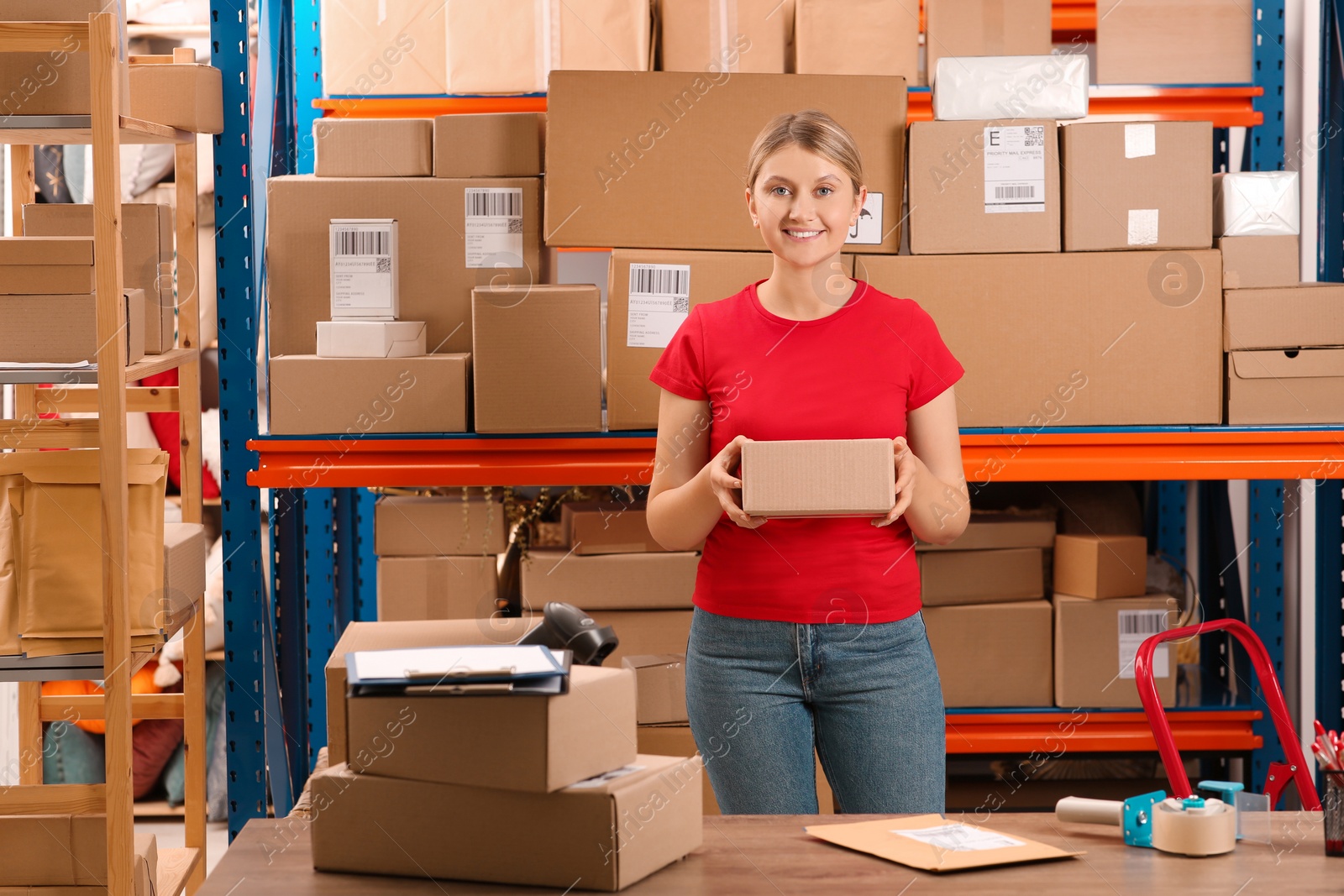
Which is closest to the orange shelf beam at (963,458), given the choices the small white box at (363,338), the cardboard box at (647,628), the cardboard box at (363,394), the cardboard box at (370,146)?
the cardboard box at (363,394)

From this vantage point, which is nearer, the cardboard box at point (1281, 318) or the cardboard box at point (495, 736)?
the cardboard box at point (495, 736)

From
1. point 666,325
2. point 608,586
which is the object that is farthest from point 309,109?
point 608,586

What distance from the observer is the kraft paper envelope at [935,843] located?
1.28m

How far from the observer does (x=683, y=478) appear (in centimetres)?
175

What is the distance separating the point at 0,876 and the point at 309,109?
1822 millimetres

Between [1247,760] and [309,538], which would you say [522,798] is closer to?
[309,538]

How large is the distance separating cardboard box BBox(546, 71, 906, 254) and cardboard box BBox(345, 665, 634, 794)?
1335 mm

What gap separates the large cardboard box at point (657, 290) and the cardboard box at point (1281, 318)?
0.92 metres

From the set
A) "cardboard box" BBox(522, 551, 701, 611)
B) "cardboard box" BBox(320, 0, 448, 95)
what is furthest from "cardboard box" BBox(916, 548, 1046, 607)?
"cardboard box" BBox(320, 0, 448, 95)

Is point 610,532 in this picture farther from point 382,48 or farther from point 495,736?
point 495,736

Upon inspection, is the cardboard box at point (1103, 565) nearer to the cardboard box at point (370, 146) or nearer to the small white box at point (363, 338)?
the small white box at point (363, 338)

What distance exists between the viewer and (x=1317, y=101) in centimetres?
288

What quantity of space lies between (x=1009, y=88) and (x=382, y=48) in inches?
Result: 50.4

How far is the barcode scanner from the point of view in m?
1.37
